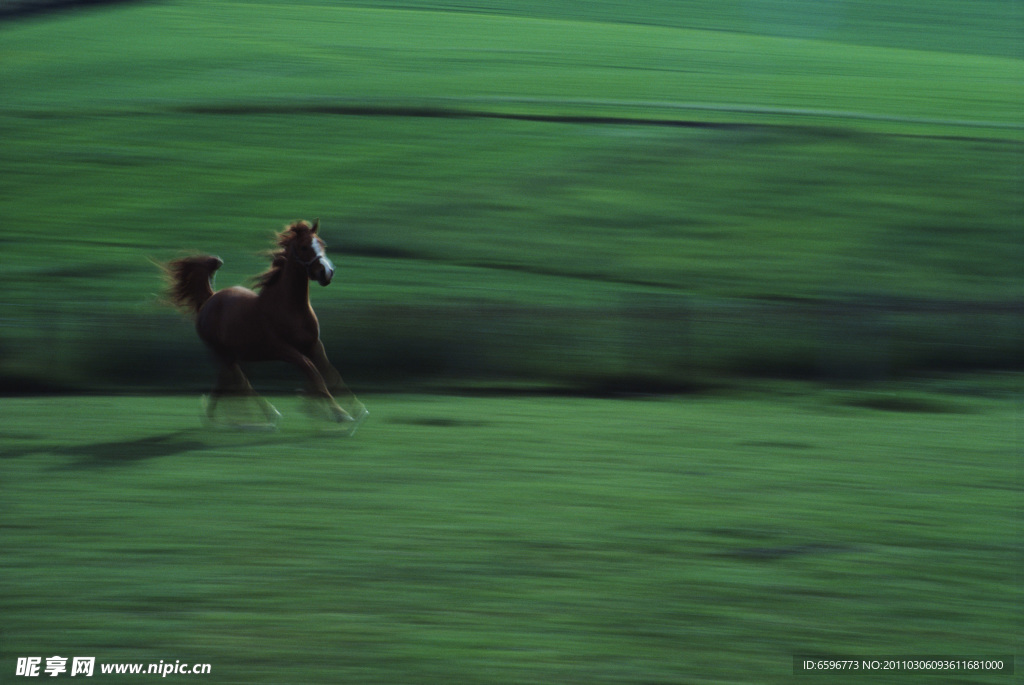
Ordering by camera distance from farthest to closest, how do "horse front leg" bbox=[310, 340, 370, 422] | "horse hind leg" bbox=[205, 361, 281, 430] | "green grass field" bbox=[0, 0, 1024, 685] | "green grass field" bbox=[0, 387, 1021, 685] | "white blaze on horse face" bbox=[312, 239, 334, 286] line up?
1. "horse front leg" bbox=[310, 340, 370, 422]
2. "horse hind leg" bbox=[205, 361, 281, 430]
3. "white blaze on horse face" bbox=[312, 239, 334, 286]
4. "green grass field" bbox=[0, 0, 1024, 685]
5. "green grass field" bbox=[0, 387, 1021, 685]

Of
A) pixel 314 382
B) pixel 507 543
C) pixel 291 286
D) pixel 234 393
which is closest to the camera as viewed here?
pixel 507 543

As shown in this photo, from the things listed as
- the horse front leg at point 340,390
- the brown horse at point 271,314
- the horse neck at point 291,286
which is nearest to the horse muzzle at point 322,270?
the brown horse at point 271,314

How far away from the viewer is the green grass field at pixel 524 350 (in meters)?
4.89

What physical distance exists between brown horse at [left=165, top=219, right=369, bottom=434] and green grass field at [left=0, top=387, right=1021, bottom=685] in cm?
51

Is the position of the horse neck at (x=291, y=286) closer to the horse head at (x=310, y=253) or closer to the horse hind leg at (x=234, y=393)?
the horse head at (x=310, y=253)

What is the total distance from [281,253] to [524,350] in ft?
11.4

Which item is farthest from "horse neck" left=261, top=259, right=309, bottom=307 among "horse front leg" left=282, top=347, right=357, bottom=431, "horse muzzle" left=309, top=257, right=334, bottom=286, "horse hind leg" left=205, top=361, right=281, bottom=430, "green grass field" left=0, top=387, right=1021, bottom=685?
"green grass field" left=0, top=387, right=1021, bottom=685

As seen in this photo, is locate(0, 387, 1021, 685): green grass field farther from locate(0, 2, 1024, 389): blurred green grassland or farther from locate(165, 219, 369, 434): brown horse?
locate(0, 2, 1024, 389): blurred green grassland

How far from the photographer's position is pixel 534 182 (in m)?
16.8

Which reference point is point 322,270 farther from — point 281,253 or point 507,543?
point 507,543

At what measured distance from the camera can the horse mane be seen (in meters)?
7.03

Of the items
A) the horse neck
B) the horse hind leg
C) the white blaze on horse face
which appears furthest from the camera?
the horse hind leg

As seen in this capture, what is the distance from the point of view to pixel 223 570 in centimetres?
529

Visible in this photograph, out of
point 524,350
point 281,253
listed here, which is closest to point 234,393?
point 281,253
